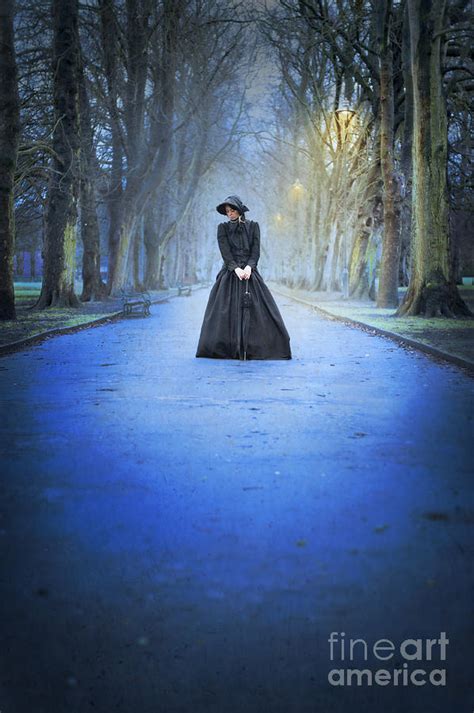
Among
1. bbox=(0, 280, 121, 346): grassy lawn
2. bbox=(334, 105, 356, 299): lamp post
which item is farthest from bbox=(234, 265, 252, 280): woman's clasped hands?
bbox=(334, 105, 356, 299): lamp post

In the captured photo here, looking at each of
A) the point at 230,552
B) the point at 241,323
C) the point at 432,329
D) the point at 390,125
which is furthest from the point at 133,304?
the point at 230,552

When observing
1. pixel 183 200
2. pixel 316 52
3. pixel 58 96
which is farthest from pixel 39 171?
pixel 183 200

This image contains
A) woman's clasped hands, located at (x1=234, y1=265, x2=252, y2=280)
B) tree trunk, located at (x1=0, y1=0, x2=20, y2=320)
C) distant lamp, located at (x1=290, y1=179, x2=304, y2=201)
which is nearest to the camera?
woman's clasped hands, located at (x1=234, y1=265, x2=252, y2=280)

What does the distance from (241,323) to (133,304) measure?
1274 centimetres

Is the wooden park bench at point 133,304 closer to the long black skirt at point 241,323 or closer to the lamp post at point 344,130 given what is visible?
the lamp post at point 344,130

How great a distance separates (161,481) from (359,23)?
22295mm

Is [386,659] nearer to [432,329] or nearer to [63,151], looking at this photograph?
[432,329]

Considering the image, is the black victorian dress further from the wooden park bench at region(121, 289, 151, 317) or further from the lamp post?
the lamp post

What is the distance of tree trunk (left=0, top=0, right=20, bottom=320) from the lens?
59.0ft

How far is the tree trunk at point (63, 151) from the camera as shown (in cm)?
2286

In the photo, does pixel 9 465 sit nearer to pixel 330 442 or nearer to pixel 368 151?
pixel 330 442

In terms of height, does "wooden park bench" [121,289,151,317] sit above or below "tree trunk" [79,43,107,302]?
below

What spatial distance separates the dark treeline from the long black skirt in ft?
28.3

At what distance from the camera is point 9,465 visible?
17.3 ft
